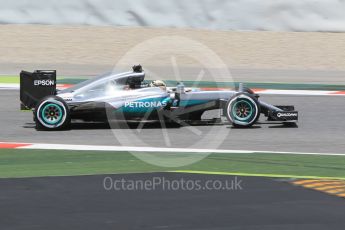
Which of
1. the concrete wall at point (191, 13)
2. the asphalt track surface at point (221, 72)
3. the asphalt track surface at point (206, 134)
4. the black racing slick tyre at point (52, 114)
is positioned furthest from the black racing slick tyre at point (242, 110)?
the concrete wall at point (191, 13)

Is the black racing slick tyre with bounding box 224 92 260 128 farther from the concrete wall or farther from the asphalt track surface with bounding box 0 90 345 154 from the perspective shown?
the concrete wall

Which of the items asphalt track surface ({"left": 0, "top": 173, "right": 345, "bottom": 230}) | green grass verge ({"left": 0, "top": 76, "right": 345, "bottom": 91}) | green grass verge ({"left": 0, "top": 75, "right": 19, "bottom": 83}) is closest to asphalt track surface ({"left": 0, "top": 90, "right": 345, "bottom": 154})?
asphalt track surface ({"left": 0, "top": 173, "right": 345, "bottom": 230})

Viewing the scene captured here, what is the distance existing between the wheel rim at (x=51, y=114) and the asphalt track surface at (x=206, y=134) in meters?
0.25

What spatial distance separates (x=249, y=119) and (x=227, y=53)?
18415 millimetres

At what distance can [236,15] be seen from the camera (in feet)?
107

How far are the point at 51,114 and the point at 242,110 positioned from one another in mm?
3378

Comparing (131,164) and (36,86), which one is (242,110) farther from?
(131,164)

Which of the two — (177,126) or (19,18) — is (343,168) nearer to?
(177,126)

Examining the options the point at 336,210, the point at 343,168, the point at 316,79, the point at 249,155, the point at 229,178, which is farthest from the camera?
the point at 316,79

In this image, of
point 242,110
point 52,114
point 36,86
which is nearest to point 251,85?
point 242,110

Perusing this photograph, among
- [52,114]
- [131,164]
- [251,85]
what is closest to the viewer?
[131,164]

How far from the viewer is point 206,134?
14.5 meters

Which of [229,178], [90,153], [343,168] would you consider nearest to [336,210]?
[229,178]

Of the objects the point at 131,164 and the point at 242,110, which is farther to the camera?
the point at 242,110
